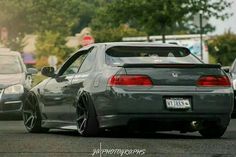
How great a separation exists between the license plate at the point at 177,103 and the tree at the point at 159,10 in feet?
86.9

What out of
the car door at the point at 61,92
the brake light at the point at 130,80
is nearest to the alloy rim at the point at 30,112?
Result: the car door at the point at 61,92

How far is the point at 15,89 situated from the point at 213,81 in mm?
7884

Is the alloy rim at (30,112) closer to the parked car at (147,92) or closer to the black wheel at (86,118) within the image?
the parked car at (147,92)

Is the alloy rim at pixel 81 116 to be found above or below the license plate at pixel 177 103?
below

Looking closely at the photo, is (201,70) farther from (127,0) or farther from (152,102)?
(127,0)

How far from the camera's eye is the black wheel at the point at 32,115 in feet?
44.1

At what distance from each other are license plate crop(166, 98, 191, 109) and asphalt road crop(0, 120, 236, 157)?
443mm

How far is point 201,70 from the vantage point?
1172 centimetres

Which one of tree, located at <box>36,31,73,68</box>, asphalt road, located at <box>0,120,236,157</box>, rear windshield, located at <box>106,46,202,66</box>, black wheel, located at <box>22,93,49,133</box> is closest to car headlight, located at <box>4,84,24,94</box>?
black wheel, located at <box>22,93,49,133</box>

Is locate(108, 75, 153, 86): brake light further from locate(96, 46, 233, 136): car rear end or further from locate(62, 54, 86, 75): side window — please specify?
locate(62, 54, 86, 75): side window

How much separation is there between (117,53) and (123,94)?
39.6 inches

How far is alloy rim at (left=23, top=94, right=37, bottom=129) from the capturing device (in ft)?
44.5

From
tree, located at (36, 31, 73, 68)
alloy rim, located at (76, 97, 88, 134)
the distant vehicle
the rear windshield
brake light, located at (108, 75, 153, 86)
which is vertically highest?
the rear windshield

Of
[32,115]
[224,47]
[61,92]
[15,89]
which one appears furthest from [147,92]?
[224,47]
